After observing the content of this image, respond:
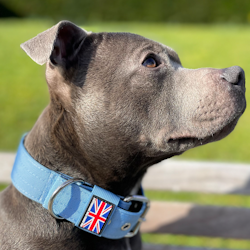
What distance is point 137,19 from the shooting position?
10.8m

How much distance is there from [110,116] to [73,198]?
0.49m

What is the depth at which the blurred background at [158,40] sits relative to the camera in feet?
16.0

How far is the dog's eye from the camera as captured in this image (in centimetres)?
202

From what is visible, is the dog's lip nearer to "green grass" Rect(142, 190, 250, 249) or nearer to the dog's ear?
the dog's ear

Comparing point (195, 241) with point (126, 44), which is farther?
point (195, 241)

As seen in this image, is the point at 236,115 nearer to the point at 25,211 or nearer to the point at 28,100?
the point at 25,211

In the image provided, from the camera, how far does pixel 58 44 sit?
1.97 meters

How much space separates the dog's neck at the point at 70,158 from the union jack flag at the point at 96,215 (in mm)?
159

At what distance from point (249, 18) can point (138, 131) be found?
10124 millimetres

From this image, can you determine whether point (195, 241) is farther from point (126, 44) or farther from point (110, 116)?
point (126, 44)

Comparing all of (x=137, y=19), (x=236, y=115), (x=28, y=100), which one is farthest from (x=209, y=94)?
(x=137, y=19)

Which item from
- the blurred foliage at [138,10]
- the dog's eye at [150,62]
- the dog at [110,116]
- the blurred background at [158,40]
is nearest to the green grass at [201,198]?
the blurred background at [158,40]

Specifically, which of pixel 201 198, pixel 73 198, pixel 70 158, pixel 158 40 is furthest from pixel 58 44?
pixel 158 40

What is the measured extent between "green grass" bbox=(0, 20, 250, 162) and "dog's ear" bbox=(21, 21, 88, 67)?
3995 mm
